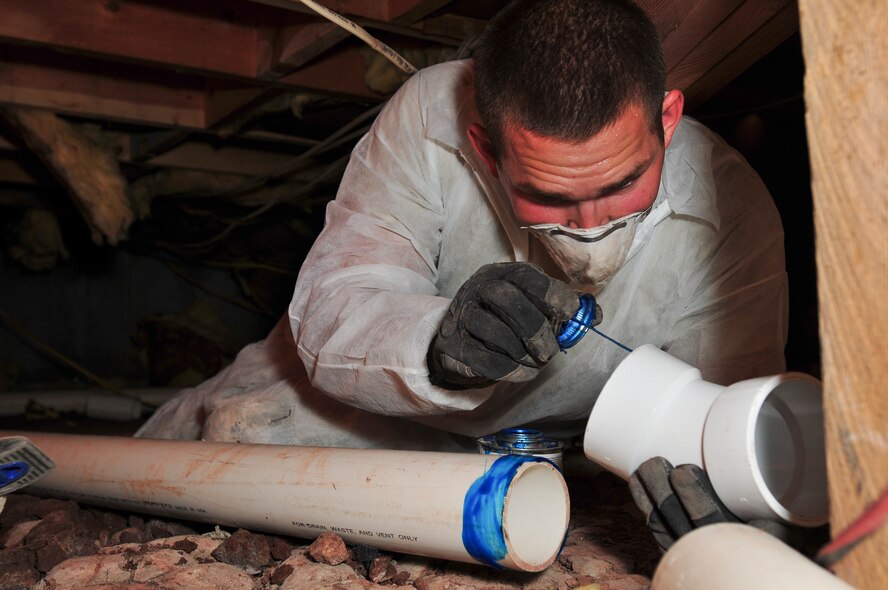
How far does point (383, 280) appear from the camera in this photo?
1.62 m

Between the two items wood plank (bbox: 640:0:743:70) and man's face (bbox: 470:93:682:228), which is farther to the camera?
wood plank (bbox: 640:0:743:70)

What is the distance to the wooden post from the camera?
1.92ft

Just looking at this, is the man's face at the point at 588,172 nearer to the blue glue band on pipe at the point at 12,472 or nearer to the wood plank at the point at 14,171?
the blue glue band on pipe at the point at 12,472

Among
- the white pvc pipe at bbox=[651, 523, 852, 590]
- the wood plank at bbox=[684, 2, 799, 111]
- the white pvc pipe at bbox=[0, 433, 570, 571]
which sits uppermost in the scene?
the wood plank at bbox=[684, 2, 799, 111]

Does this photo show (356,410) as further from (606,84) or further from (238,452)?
(606,84)

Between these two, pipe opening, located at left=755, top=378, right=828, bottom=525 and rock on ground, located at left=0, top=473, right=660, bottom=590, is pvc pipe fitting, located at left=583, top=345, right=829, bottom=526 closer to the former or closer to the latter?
pipe opening, located at left=755, top=378, right=828, bottom=525

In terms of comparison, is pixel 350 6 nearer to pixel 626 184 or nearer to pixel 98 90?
pixel 626 184

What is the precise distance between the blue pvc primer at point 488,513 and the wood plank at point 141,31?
1.85 meters

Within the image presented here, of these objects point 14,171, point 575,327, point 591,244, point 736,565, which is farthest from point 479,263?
point 14,171

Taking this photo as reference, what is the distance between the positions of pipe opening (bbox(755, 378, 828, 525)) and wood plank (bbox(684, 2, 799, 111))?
87 cm

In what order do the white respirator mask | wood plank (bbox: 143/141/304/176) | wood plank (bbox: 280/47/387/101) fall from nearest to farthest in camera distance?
the white respirator mask
wood plank (bbox: 280/47/387/101)
wood plank (bbox: 143/141/304/176)

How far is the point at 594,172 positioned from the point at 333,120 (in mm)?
2104

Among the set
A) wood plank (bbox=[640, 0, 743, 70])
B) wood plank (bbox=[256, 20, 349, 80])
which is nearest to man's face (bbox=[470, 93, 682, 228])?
wood plank (bbox=[640, 0, 743, 70])

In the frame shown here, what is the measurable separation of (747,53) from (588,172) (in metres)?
0.66
